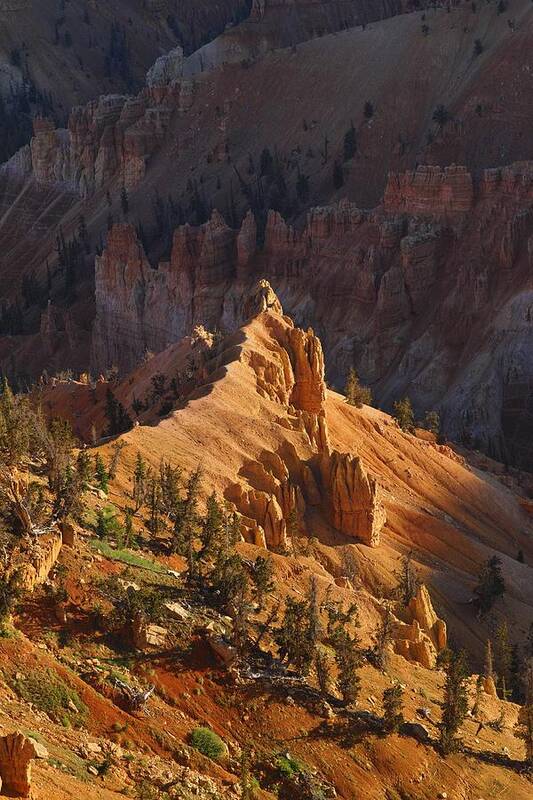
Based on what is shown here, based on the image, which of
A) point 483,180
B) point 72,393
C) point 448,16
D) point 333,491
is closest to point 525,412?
point 483,180

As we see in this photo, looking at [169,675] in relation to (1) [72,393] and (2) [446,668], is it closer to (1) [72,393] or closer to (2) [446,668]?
(2) [446,668]

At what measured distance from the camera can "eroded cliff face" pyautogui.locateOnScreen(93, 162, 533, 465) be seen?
243 feet

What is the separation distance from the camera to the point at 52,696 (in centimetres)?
2180

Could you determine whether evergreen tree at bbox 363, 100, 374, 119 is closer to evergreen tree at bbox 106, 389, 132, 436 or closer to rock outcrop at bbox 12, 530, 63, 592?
evergreen tree at bbox 106, 389, 132, 436

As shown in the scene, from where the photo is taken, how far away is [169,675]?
24.4 meters

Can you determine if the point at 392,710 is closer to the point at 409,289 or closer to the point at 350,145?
the point at 409,289

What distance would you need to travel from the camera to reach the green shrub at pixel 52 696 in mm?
21547

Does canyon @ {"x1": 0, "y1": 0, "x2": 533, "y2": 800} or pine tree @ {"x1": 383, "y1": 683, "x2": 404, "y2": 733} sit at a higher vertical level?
canyon @ {"x1": 0, "y1": 0, "x2": 533, "y2": 800}

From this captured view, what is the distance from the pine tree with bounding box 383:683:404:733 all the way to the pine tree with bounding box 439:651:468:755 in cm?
100

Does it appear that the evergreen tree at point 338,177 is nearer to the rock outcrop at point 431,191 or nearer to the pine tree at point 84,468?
the rock outcrop at point 431,191

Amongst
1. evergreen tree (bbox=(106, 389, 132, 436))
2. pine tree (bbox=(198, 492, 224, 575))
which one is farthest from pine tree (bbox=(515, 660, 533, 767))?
evergreen tree (bbox=(106, 389, 132, 436))

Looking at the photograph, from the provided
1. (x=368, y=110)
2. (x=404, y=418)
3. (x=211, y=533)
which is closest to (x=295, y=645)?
(x=211, y=533)

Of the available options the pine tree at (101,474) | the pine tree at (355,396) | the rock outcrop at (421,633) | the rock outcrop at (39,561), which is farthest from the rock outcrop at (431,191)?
the rock outcrop at (39,561)

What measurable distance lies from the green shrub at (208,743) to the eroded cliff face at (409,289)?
48528 millimetres
